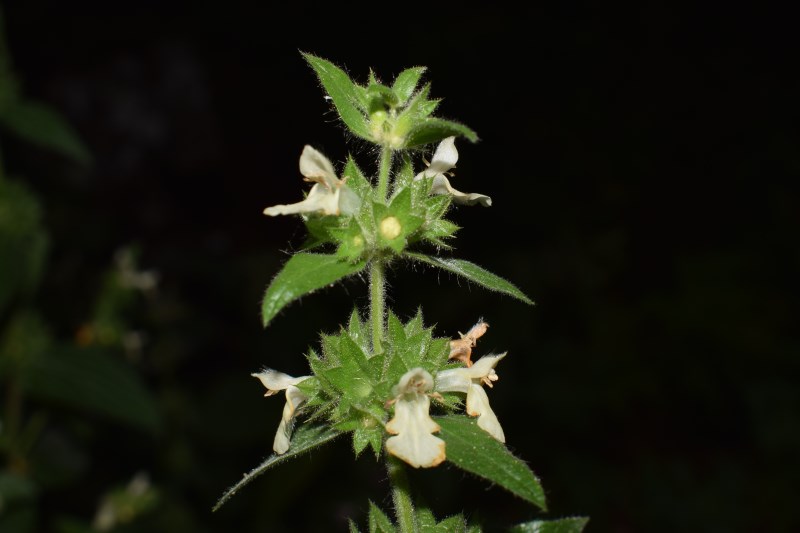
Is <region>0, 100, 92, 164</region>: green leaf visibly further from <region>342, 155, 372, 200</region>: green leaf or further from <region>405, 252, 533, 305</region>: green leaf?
<region>405, 252, 533, 305</region>: green leaf

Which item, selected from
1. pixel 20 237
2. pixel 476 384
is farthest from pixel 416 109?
pixel 20 237

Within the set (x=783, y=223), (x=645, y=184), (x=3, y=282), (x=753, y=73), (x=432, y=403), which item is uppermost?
A: (x=753, y=73)

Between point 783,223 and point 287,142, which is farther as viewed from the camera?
point 287,142

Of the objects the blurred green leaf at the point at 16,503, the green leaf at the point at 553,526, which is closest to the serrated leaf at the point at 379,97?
the green leaf at the point at 553,526

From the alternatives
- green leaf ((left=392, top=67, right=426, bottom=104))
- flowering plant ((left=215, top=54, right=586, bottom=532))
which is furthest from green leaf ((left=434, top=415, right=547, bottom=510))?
green leaf ((left=392, top=67, right=426, bottom=104))

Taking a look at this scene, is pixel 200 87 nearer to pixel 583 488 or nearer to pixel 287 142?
pixel 287 142

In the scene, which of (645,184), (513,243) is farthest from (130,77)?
(645,184)

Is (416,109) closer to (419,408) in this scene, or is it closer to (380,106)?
(380,106)
